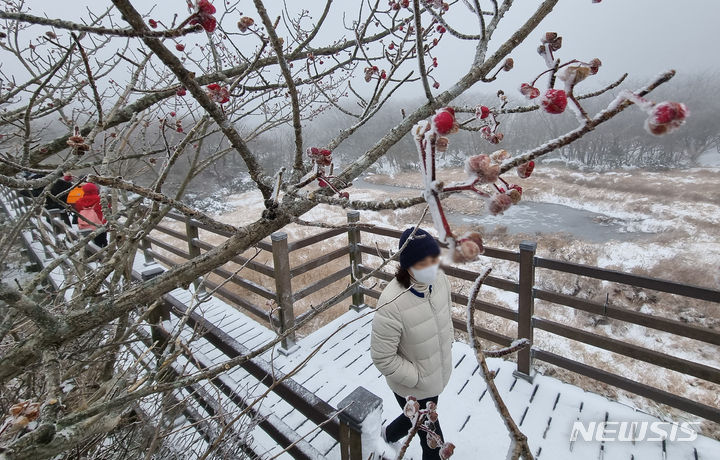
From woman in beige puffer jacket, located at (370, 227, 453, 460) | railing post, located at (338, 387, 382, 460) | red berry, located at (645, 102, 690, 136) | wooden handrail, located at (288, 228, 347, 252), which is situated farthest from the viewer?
wooden handrail, located at (288, 228, 347, 252)

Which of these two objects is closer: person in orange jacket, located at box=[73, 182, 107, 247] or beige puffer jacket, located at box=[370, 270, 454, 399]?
beige puffer jacket, located at box=[370, 270, 454, 399]

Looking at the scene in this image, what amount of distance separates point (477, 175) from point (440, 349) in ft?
6.31

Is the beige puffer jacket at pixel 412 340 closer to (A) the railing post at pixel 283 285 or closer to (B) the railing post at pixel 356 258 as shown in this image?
(A) the railing post at pixel 283 285

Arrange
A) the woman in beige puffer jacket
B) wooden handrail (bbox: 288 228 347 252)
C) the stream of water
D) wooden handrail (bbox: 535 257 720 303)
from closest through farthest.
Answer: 1. the woman in beige puffer jacket
2. wooden handrail (bbox: 535 257 720 303)
3. wooden handrail (bbox: 288 228 347 252)
4. the stream of water

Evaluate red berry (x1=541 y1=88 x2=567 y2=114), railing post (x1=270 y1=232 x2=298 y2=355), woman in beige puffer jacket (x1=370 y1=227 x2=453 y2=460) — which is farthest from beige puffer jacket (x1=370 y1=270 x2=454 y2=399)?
railing post (x1=270 y1=232 x2=298 y2=355)

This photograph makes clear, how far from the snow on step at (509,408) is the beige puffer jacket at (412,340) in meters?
0.25

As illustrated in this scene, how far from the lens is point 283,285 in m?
3.97

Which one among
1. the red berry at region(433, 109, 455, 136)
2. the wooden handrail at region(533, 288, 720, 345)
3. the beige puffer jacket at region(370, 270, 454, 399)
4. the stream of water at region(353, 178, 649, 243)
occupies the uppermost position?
the red berry at region(433, 109, 455, 136)

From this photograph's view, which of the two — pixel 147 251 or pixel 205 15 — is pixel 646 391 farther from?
pixel 147 251

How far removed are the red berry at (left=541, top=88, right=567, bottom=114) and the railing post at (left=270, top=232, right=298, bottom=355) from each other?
3.51 meters

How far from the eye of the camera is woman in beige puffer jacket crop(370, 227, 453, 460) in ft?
6.47

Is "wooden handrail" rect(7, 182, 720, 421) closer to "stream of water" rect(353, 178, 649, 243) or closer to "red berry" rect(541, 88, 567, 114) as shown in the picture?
"red berry" rect(541, 88, 567, 114)

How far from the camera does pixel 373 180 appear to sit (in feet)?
94.4

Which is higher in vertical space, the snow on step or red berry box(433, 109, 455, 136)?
red berry box(433, 109, 455, 136)
